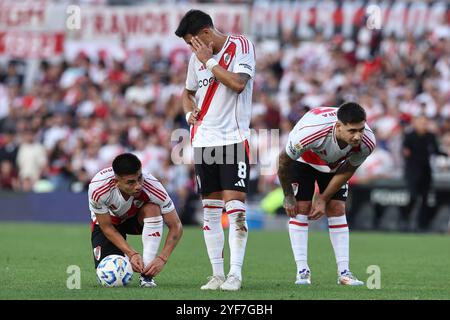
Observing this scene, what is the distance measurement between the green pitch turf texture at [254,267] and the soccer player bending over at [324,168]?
0.40 metres

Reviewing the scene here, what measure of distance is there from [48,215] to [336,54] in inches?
296

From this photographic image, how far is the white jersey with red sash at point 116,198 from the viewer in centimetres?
1053

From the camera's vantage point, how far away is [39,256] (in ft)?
47.5

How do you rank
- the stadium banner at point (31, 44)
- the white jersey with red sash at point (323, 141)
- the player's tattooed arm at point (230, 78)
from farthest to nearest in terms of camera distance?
the stadium banner at point (31, 44), the white jersey with red sash at point (323, 141), the player's tattooed arm at point (230, 78)

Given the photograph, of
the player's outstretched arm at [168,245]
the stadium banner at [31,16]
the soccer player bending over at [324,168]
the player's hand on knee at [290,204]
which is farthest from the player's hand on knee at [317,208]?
the stadium banner at [31,16]

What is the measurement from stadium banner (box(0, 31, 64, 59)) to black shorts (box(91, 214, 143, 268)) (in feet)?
45.8

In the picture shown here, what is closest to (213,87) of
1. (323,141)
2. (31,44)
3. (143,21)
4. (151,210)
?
(323,141)

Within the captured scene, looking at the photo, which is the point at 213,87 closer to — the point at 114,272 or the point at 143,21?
the point at 114,272

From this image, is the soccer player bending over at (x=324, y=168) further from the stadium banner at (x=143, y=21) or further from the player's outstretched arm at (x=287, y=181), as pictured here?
the stadium banner at (x=143, y=21)

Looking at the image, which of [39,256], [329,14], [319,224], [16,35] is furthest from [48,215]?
[39,256]

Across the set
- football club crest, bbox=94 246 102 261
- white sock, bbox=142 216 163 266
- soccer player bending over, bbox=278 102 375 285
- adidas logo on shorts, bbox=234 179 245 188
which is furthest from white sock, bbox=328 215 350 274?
football club crest, bbox=94 246 102 261

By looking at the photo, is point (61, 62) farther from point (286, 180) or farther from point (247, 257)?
point (286, 180)
